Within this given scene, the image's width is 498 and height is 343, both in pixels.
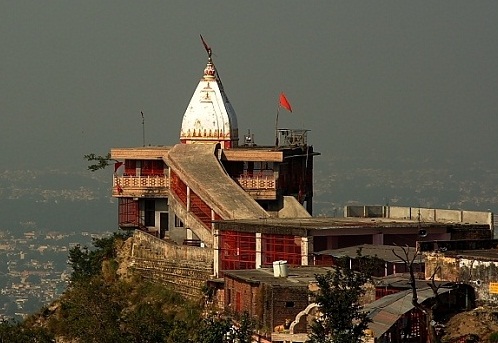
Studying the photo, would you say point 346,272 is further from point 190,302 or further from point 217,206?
point 217,206

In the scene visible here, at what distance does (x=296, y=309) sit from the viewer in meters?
44.6

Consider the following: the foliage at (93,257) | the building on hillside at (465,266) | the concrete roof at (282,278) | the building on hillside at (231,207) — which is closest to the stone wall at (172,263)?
the building on hillside at (231,207)

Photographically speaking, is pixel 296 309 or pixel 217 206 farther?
pixel 217 206

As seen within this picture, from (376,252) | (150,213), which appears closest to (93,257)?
(150,213)

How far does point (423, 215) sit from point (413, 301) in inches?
958

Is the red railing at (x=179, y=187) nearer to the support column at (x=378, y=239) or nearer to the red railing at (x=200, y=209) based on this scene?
the red railing at (x=200, y=209)

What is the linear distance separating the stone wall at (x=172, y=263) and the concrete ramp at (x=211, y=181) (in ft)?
6.59

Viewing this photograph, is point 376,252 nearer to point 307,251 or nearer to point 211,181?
point 307,251

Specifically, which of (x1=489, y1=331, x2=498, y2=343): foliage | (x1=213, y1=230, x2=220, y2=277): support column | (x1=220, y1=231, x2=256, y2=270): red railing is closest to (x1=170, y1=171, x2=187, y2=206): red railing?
(x1=213, y1=230, x2=220, y2=277): support column

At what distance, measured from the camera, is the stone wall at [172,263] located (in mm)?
55250

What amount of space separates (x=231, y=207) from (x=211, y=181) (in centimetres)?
260

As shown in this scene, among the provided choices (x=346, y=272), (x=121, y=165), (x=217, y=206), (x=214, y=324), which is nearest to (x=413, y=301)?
(x=346, y=272)

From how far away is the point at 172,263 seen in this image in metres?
57.3

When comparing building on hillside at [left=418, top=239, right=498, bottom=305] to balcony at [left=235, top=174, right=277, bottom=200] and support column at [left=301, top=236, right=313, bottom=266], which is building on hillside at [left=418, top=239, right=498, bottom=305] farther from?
balcony at [left=235, top=174, right=277, bottom=200]
